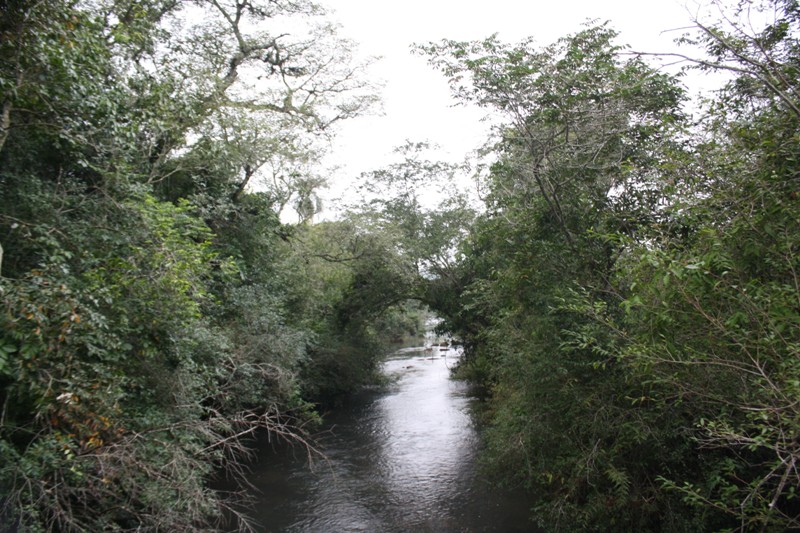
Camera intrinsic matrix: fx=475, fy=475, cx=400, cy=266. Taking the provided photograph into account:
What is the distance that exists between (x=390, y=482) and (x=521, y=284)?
586 cm

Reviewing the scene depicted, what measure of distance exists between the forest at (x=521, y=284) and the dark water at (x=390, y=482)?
1.26 m

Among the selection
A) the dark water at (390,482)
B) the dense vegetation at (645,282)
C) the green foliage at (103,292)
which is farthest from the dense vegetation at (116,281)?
the dense vegetation at (645,282)

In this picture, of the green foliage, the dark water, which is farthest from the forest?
the dark water

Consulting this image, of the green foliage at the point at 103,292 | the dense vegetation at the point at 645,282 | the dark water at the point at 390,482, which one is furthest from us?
the dark water at the point at 390,482

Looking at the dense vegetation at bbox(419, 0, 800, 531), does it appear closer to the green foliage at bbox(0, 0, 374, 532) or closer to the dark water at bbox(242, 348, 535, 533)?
the dark water at bbox(242, 348, 535, 533)

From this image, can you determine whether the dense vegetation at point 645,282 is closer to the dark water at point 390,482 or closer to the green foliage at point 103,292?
the dark water at point 390,482

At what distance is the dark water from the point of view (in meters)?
9.11

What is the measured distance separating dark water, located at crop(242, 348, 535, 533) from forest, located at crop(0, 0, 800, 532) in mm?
1261

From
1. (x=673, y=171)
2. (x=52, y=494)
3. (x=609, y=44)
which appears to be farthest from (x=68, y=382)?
(x=609, y=44)

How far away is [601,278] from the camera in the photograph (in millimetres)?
7535

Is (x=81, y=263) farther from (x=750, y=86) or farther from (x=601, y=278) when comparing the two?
(x=750, y=86)

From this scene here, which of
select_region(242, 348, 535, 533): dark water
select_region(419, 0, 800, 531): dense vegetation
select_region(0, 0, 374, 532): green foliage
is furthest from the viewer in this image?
select_region(242, 348, 535, 533): dark water

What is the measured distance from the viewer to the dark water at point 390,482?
9.11 m

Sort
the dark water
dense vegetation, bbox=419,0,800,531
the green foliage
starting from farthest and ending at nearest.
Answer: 1. the dark water
2. the green foliage
3. dense vegetation, bbox=419,0,800,531
